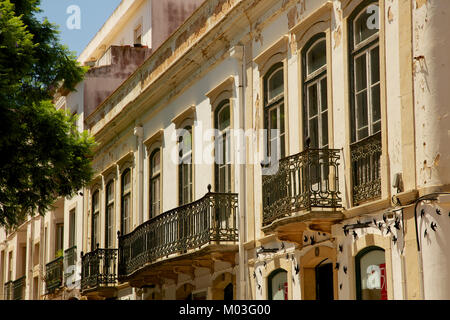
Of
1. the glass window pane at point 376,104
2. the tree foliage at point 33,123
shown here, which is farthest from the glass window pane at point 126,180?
the glass window pane at point 376,104

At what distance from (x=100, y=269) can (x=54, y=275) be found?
19.9 feet

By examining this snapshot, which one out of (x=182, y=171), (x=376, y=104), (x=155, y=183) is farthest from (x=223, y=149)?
(x=376, y=104)

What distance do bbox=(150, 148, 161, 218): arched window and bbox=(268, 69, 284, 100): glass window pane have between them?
6.30m

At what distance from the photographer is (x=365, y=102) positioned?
14172 mm

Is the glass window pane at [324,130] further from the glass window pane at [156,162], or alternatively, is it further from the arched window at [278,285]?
the glass window pane at [156,162]

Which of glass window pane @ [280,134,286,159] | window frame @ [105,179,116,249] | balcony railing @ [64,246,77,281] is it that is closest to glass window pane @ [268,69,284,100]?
glass window pane @ [280,134,286,159]

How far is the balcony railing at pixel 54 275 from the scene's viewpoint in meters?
31.0

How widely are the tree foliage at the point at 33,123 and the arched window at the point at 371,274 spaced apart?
6.95 meters

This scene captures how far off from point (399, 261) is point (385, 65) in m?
2.67

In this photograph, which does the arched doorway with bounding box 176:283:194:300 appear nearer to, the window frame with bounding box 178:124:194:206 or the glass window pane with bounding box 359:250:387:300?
the window frame with bounding box 178:124:194:206

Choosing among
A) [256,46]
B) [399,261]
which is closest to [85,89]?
[256,46]

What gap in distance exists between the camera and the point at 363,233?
547 inches

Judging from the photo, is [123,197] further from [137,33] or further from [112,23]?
[112,23]

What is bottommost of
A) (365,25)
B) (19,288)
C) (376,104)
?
(19,288)
